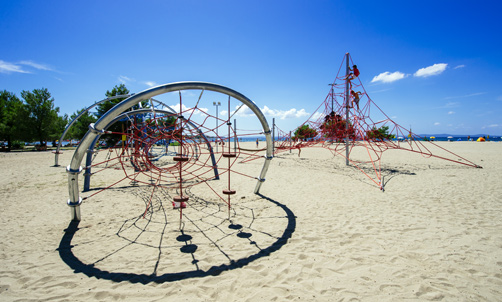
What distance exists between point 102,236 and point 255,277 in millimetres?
3052

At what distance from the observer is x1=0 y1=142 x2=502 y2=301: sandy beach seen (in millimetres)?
2629

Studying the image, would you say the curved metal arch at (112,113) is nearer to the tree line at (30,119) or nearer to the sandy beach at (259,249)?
the sandy beach at (259,249)

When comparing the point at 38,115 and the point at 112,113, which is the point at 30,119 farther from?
the point at 112,113

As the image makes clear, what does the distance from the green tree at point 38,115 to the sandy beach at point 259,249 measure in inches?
1205

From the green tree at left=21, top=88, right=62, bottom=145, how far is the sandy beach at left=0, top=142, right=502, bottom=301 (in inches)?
1205

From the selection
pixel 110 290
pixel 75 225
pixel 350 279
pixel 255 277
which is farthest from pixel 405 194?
pixel 75 225

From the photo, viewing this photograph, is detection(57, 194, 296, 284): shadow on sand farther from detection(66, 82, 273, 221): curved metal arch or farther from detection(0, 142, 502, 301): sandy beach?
detection(66, 82, 273, 221): curved metal arch

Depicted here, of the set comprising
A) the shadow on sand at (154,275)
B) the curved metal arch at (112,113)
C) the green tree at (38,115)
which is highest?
the green tree at (38,115)

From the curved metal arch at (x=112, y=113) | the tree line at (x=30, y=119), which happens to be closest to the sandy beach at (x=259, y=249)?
the curved metal arch at (x=112, y=113)

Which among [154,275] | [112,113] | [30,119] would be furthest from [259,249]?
[30,119]

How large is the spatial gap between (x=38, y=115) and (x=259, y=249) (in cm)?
3813

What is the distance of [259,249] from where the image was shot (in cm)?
360

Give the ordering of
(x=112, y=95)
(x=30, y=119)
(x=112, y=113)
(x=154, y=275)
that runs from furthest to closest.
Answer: (x=112, y=95) < (x=30, y=119) < (x=112, y=113) < (x=154, y=275)

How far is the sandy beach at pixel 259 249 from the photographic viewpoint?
263 centimetres
